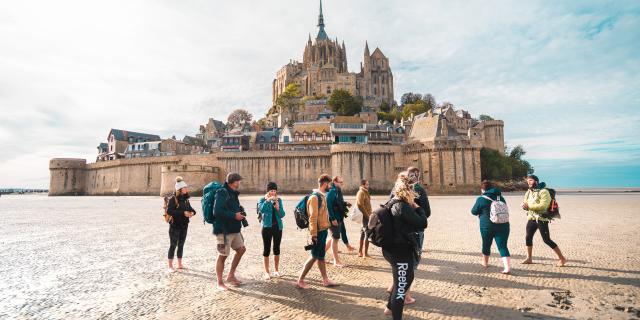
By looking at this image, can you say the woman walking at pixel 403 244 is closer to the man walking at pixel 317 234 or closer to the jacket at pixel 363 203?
the man walking at pixel 317 234

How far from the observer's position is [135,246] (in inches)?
382

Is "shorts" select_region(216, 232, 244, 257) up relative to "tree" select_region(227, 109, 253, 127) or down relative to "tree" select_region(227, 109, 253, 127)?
down

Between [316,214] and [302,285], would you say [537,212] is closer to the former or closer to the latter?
[316,214]

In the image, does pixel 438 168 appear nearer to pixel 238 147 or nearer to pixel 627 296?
pixel 238 147

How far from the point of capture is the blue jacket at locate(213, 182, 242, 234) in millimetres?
5754

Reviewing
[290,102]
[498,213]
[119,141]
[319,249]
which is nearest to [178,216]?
[319,249]

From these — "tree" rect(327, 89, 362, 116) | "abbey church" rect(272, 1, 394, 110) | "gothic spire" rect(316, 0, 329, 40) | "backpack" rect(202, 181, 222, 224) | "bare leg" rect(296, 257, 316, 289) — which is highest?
"gothic spire" rect(316, 0, 329, 40)

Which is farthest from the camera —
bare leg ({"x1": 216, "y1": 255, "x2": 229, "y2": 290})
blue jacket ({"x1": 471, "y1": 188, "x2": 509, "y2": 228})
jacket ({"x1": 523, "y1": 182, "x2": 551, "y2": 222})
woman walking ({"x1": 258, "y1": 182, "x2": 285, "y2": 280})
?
jacket ({"x1": 523, "y1": 182, "x2": 551, "y2": 222})

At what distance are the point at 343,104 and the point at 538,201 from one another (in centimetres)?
7251

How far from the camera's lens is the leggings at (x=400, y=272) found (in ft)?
13.4

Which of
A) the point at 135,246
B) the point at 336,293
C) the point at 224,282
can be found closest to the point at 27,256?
the point at 135,246

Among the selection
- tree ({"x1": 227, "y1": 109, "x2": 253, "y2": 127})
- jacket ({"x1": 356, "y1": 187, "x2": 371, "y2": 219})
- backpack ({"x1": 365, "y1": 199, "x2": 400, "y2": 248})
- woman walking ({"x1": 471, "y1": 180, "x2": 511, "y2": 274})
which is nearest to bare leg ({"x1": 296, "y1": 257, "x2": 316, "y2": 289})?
backpack ({"x1": 365, "y1": 199, "x2": 400, "y2": 248})

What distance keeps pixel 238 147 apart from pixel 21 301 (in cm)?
5740

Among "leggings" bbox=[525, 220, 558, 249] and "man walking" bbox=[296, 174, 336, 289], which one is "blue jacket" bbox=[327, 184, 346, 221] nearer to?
"man walking" bbox=[296, 174, 336, 289]
